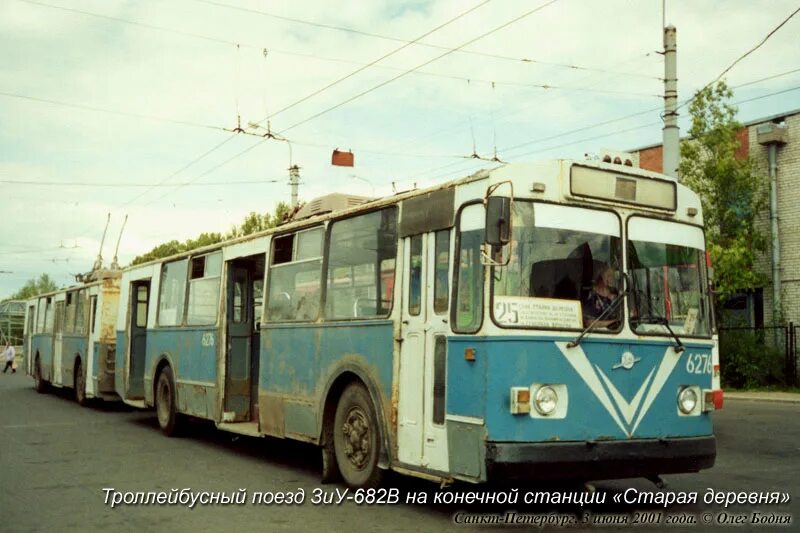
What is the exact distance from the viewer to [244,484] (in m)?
9.31

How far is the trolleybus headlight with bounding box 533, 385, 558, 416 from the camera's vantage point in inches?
264

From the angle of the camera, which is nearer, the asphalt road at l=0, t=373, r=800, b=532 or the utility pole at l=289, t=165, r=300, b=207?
→ the asphalt road at l=0, t=373, r=800, b=532

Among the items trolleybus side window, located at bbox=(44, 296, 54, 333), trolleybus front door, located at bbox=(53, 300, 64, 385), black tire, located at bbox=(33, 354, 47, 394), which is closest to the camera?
trolleybus front door, located at bbox=(53, 300, 64, 385)

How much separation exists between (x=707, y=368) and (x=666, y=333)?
2.11ft

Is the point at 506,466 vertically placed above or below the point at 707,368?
below

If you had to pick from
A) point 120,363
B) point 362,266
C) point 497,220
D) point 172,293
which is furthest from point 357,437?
point 120,363

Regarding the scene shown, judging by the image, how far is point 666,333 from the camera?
24.3 feet

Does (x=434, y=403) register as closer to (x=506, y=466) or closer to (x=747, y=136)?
(x=506, y=466)

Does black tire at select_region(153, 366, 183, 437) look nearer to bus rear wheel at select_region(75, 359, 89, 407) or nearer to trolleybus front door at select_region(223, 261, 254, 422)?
trolleybus front door at select_region(223, 261, 254, 422)

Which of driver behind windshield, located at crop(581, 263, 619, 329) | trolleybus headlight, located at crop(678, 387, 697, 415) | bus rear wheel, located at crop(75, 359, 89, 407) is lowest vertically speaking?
bus rear wheel, located at crop(75, 359, 89, 407)

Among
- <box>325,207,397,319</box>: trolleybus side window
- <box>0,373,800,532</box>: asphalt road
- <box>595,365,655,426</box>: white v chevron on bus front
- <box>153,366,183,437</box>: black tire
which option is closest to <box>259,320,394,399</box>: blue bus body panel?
<box>325,207,397,319</box>: trolleybus side window

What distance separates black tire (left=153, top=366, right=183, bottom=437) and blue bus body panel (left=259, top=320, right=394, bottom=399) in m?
3.59

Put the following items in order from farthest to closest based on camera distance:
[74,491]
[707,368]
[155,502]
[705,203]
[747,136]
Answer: [747,136] → [705,203] → [74,491] → [155,502] → [707,368]

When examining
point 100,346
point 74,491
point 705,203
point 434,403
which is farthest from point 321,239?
point 705,203
